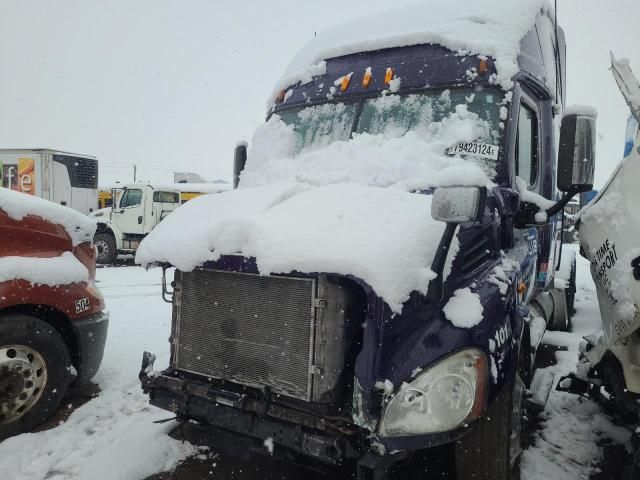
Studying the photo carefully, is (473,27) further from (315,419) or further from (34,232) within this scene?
(34,232)

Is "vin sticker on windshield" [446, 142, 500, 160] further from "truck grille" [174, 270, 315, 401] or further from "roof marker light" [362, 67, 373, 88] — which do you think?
"truck grille" [174, 270, 315, 401]

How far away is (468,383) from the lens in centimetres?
213

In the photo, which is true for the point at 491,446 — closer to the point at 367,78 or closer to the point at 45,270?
the point at 367,78

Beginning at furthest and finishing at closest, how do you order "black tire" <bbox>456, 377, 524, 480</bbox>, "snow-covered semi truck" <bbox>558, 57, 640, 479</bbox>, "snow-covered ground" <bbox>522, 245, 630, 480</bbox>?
"snow-covered ground" <bbox>522, 245, 630, 480</bbox>, "snow-covered semi truck" <bbox>558, 57, 640, 479</bbox>, "black tire" <bbox>456, 377, 524, 480</bbox>

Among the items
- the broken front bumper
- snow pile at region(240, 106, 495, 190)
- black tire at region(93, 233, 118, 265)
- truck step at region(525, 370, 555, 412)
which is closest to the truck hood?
snow pile at region(240, 106, 495, 190)

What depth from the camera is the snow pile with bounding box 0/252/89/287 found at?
3.38 meters

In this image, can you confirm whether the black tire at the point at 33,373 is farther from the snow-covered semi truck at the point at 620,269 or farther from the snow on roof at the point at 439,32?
the snow-covered semi truck at the point at 620,269

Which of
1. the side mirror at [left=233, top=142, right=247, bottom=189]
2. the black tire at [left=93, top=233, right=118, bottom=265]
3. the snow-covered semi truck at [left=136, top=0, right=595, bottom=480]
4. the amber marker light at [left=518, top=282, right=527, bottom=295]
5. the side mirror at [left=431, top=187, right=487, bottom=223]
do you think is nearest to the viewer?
the side mirror at [left=431, top=187, right=487, bottom=223]

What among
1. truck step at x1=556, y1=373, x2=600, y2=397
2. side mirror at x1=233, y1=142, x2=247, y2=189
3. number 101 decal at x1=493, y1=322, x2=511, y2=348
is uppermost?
side mirror at x1=233, y1=142, x2=247, y2=189

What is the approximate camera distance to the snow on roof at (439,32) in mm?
3223

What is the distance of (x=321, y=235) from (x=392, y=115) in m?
1.50

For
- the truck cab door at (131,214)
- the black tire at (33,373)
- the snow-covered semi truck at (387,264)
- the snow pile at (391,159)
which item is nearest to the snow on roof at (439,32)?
the snow-covered semi truck at (387,264)

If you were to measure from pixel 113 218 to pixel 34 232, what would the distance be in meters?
12.1

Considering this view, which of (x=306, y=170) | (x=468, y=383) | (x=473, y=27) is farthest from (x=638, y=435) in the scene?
(x=473, y=27)
